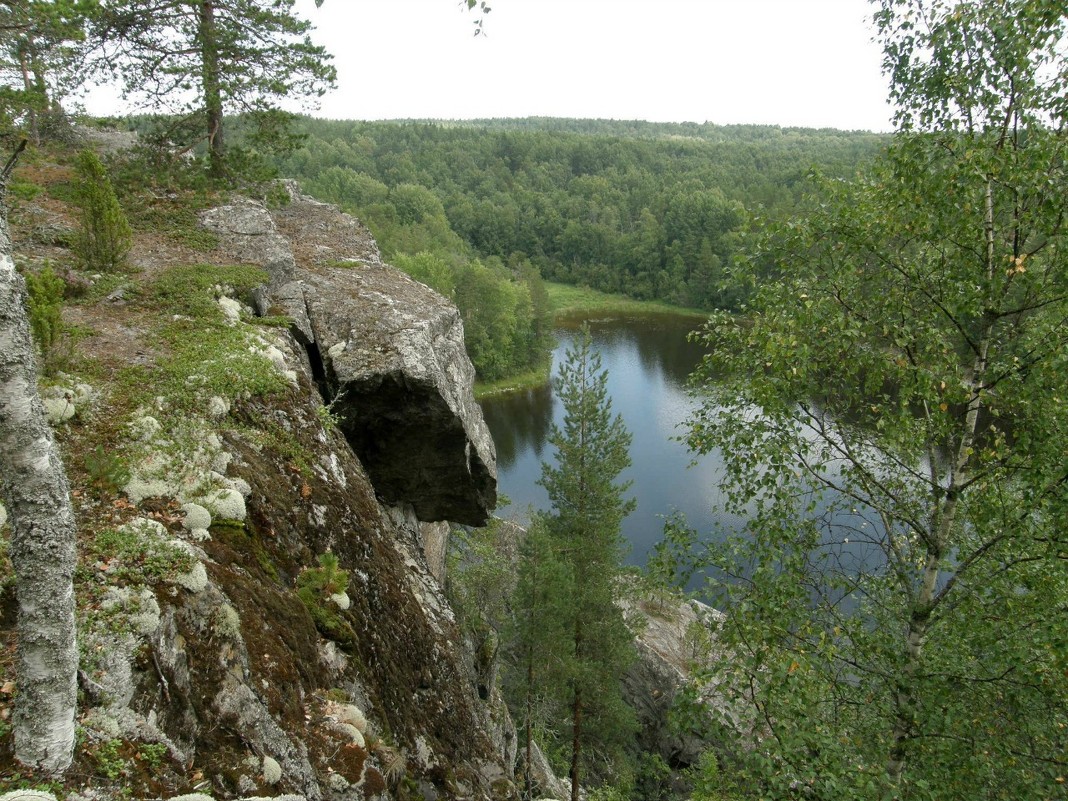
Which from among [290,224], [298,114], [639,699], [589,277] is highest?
[298,114]

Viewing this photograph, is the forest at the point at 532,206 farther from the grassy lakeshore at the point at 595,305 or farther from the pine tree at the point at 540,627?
the pine tree at the point at 540,627

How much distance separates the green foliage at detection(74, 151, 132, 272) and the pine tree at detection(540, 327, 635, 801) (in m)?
14.3

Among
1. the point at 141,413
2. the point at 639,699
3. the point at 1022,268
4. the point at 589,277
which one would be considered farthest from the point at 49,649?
the point at 589,277

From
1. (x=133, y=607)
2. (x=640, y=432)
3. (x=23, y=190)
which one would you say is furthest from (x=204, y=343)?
(x=640, y=432)

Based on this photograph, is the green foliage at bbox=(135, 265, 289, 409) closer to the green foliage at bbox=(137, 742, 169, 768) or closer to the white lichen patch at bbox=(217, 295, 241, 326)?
the white lichen patch at bbox=(217, 295, 241, 326)

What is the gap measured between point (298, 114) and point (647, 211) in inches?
4043

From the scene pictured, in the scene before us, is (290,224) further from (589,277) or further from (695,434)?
(589,277)

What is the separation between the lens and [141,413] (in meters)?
6.14

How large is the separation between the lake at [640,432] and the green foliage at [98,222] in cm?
1473

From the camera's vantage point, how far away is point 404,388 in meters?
9.85

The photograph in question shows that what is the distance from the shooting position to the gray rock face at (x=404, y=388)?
9828 millimetres

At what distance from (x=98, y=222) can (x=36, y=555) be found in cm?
818

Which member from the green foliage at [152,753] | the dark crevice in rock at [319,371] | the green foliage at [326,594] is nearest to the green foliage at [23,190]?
the dark crevice in rock at [319,371]

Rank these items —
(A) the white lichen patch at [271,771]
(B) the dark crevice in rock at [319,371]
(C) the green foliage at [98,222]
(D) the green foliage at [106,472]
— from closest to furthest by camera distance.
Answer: (A) the white lichen patch at [271,771] < (D) the green foliage at [106,472] < (C) the green foliage at [98,222] < (B) the dark crevice in rock at [319,371]
